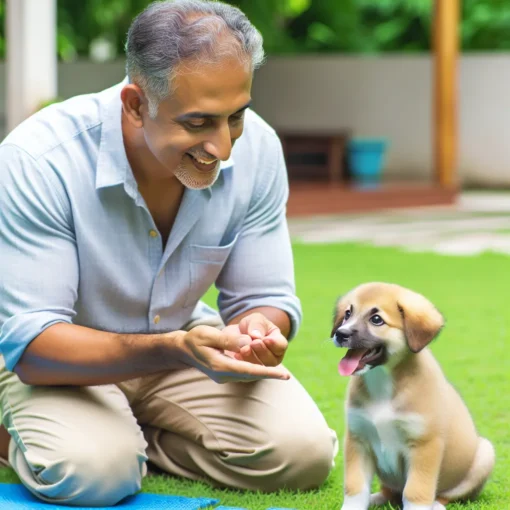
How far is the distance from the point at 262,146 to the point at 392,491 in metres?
1.03

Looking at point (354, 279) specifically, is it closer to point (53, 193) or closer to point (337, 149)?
point (53, 193)

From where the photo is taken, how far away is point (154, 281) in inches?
123

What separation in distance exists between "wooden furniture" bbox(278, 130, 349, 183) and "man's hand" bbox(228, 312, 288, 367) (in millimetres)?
11529

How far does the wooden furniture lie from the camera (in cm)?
1473

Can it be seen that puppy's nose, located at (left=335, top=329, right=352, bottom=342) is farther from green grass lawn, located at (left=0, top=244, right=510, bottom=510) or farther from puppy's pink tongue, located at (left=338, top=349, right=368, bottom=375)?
green grass lawn, located at (left=0, top=244, right=510, bottom=510)

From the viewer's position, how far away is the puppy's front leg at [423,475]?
8.93 feet

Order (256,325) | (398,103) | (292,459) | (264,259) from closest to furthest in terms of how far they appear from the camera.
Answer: (256,325) < (292,459) < (264,259) < (398,103)

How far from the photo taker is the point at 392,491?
9.73 feet

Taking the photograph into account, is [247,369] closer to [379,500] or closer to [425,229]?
[379,500]

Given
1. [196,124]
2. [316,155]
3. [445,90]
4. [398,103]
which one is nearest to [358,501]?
[196,124]

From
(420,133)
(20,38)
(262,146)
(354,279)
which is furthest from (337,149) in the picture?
(262,146)

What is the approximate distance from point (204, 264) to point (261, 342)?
0.43m

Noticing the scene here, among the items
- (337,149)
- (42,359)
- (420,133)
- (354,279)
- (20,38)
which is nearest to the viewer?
(42,359)

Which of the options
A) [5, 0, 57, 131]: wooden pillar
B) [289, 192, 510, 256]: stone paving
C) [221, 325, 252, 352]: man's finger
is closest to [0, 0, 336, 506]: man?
[221, 325, 252, 352]: man's finger
